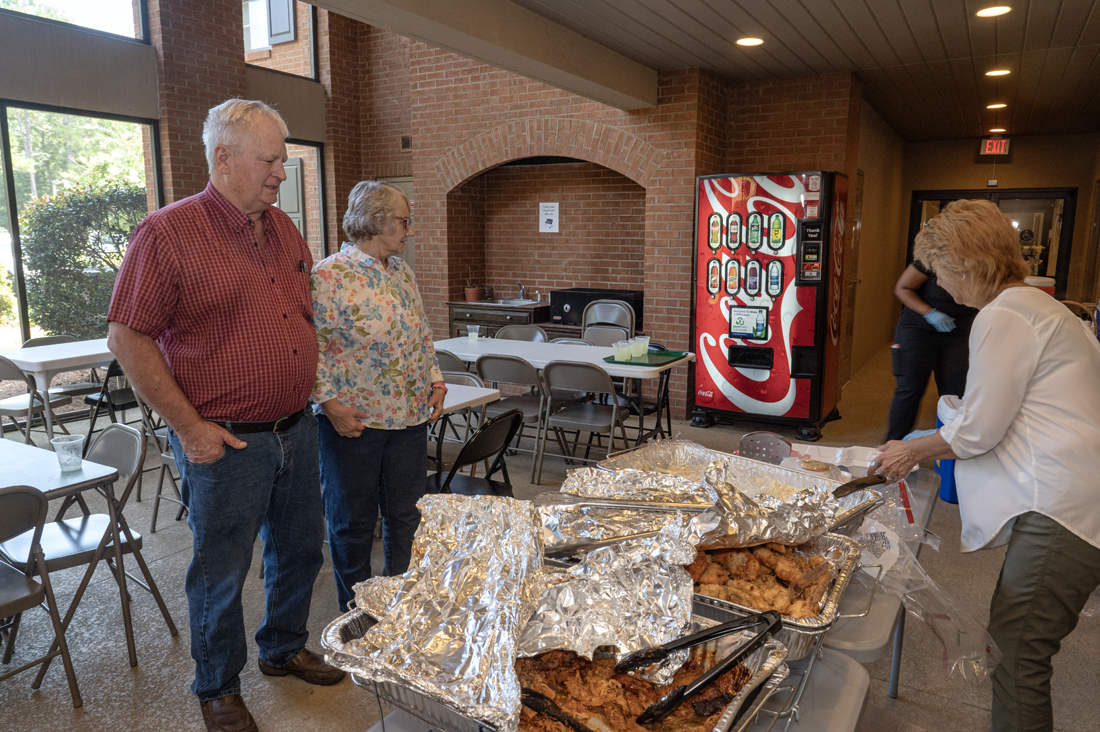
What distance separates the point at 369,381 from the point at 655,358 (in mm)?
2595

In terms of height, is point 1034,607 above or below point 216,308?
below

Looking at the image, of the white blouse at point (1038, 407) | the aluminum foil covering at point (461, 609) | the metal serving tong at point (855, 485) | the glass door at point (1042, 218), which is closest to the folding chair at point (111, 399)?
the aluminum foil covering at point (461, 609)

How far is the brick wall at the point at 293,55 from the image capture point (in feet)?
27.1

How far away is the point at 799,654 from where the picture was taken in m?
1.14

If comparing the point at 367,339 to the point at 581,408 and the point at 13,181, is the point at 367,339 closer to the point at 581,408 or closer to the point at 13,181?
the point at 581,408

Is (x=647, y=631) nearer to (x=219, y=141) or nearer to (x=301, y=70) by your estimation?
(x=219, y=141)

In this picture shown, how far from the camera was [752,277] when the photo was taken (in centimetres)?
554

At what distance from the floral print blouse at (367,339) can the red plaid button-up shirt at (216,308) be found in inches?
7.4

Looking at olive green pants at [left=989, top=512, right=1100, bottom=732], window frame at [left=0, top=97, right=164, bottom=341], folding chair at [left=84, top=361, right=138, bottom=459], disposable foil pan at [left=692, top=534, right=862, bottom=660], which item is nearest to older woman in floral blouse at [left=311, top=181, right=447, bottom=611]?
disposable foil pan at [left=692, top=534, right=862, bottom=660]

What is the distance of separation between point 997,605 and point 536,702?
1.26 metres

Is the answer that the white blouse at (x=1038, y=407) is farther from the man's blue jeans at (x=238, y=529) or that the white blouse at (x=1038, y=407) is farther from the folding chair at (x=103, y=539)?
the folding chair at (x=103, y=539)

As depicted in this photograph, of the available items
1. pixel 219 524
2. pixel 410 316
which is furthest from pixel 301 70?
pixel 219 524

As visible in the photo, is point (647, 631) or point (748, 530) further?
point (748, 530)

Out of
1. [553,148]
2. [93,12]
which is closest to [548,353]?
[553,148]
